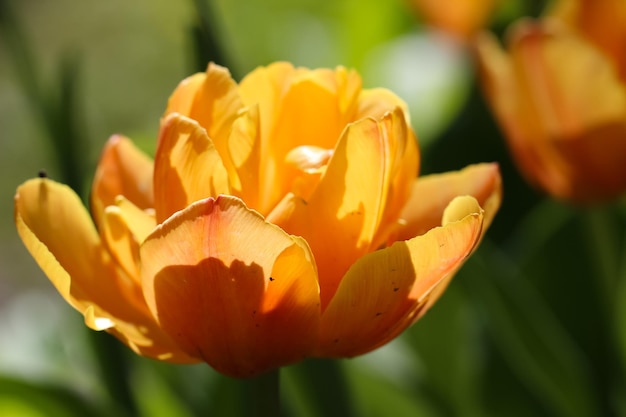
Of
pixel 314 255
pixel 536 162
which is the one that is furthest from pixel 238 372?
pixel 536 162

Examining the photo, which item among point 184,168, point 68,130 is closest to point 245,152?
point 184,168

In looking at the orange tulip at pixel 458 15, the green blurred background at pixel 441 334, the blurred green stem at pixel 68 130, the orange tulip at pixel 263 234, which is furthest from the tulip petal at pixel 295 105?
the orange tulip at pixel 458 15

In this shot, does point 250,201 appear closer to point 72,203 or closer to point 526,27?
point 72,203

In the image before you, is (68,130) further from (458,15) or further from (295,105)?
(458,15)

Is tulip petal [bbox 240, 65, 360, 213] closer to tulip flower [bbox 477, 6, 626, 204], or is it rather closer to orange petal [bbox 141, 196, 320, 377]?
orange petal [bbox 141, 196, 320, 377]

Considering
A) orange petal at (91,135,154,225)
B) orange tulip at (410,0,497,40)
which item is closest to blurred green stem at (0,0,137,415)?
orange petal at (91,135,154,225)

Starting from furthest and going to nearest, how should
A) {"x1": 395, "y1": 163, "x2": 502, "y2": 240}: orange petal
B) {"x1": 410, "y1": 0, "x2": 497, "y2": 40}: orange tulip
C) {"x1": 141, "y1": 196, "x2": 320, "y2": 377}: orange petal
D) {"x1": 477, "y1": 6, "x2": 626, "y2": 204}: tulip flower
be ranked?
{"x1": 410, "y1": 0, "x2": 497, "y2": 40}: orange tulip, {"x1": 477, "y1": 6, "x2": 626, "y2": 204}: tulip flower, {"x1": 395, "y1": 163, "x2": 502, "y2": 240}: orange petal, {"x1": 141, "y1": 196, "x2": 320, "y2": 377}: orange petal
